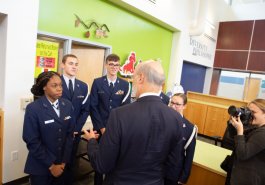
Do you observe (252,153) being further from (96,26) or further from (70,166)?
(96,26)

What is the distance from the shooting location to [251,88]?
7035 millimetres

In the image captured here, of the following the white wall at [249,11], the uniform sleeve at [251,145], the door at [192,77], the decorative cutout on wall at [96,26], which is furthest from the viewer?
the white wall at [249,11]

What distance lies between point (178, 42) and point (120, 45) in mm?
1943

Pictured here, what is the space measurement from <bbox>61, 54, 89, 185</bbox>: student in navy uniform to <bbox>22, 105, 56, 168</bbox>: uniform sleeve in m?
0.51

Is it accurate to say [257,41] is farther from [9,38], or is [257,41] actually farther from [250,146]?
[9,38]

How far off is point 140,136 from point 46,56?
6.68 ft

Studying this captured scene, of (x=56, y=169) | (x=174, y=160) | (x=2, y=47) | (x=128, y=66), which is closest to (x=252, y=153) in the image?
(x=174, y=160)

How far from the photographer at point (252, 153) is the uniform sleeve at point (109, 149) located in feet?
3.01

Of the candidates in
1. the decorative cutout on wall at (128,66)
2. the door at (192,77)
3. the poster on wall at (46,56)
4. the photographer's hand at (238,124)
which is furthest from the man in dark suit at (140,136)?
the door at (192,77)

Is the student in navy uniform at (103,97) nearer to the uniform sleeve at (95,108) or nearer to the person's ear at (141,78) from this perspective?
the uniform sleeve at (95,108)

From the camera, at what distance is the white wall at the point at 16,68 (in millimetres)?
2084

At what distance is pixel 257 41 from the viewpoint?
252 inches

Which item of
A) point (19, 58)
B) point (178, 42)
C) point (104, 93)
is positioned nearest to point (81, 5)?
point (19, 58)

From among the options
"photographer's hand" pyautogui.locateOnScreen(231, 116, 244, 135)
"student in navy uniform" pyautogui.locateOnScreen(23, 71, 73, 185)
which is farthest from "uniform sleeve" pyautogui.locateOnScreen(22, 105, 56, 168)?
"photographer's hand" pyautogui.locateOnScreen(231, 116, 244, 135)
